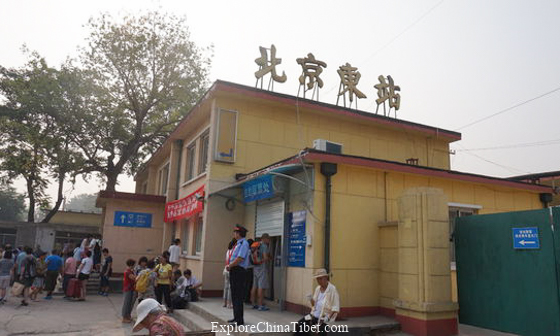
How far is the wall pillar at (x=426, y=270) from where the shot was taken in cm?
746

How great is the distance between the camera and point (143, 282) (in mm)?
9531

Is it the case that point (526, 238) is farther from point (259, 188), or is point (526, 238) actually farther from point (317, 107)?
point (317, 107)

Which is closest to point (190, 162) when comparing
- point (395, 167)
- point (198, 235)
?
point (198, 235)

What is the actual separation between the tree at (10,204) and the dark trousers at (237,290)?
2372 inches

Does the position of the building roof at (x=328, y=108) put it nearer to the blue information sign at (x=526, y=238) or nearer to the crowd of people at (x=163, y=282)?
the crowd of people at (x=163, y=282)

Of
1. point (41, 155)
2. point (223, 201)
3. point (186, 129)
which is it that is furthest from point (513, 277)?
point (41, 155)

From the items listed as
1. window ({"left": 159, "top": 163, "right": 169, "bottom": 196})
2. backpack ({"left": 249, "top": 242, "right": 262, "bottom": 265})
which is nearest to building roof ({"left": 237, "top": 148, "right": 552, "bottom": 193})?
backpack ({"left": 249, "top": 242, "right": 262, "bottom": 265})

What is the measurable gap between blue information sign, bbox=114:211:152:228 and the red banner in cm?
226

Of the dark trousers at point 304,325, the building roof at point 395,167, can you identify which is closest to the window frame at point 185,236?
the building roof at point 395,167

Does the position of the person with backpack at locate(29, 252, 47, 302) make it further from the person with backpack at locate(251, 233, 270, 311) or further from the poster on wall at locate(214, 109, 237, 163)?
the person with backpack at locate(251, 233, 270, 311)

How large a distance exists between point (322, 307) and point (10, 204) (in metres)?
64.9

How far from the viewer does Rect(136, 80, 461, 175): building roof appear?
1231 cm

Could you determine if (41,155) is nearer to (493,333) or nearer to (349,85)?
(349,85)

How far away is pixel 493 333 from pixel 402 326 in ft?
5.80
